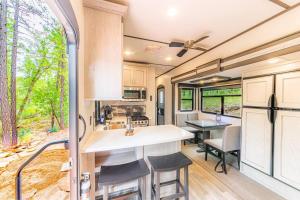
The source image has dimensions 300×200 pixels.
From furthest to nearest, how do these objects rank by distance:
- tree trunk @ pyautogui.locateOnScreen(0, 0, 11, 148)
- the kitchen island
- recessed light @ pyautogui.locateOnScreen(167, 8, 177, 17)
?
1. recessed light @ pyautogui.locateOnScreen(167, 8, 177, 17)
2. the kitchen island
3. tree trunk @ pyautogui.locateOnScreen(0, 0, 11, 148)

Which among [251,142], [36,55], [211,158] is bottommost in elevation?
[211,158]

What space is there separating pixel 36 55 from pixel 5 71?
0.36 meters

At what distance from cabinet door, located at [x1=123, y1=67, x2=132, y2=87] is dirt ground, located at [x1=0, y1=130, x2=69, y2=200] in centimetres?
229

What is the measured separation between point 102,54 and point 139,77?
2535mm

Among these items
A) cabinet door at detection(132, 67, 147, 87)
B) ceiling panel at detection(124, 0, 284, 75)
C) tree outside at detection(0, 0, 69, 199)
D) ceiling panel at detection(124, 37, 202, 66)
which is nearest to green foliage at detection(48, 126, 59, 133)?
tree outside at detection(0, 0, 69, 199)

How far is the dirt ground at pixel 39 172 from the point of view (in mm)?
1283

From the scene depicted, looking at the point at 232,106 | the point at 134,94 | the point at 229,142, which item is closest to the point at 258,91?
the point at 229,142

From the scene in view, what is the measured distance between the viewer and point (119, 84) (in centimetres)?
153

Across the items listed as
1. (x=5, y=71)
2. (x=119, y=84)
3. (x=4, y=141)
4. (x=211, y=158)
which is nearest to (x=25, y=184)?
(x=4, y=141)

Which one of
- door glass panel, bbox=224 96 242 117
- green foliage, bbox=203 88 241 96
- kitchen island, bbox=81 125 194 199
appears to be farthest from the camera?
green foliage, bbox=203 88 241 96

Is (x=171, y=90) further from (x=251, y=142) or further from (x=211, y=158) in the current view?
(x=251, y=142)

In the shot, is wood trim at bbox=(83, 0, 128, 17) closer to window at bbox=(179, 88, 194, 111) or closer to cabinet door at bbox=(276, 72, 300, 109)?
cabinet door at bbox=(276, 72, 300, 109)

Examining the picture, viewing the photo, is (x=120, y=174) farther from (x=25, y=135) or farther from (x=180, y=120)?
(x=180, y=120)

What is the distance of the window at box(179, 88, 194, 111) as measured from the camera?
5242 millimetres
